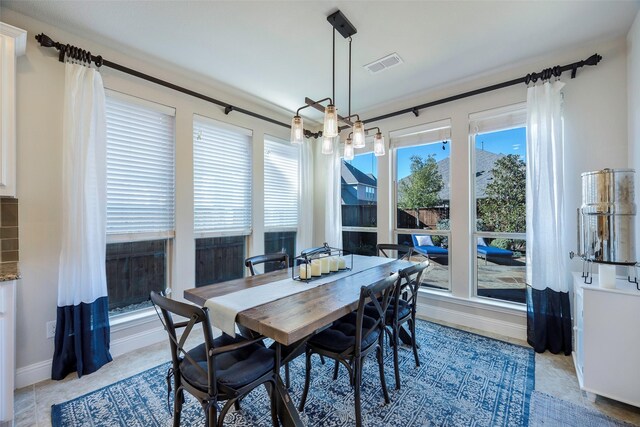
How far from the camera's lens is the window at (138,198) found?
2.50m

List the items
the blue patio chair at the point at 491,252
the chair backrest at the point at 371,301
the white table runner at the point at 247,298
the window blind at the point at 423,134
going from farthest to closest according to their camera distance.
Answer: the window blind at the point at 423,134 < the blue patio chair at the point at 491,252 < the chair backrest at the point at 371,301 < the white table runner at the point at 247,298

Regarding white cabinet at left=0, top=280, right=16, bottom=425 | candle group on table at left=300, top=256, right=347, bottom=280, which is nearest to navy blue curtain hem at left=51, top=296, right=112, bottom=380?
white cabinet at left=0, top=280, right=16, bottom=425

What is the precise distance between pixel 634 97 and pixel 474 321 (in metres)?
2.40

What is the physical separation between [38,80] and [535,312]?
4605mm

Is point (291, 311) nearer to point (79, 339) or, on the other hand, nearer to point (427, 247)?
point (79, 339)

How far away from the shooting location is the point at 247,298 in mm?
1682

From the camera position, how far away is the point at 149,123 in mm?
2721

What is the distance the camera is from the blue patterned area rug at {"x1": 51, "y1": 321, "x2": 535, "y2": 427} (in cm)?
173

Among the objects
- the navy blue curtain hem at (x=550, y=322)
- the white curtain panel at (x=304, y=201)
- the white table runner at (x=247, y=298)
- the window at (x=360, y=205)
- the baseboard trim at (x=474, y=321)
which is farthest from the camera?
the white curtain panel at (x=304, y=201)

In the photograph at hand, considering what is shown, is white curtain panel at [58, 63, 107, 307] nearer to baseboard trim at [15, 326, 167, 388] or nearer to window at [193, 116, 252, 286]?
baseboard trim at [15, 326, 167, 388]

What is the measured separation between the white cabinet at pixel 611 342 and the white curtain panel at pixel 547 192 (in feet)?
1.72

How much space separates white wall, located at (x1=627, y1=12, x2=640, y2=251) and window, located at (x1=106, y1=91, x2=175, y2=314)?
13.0 feet

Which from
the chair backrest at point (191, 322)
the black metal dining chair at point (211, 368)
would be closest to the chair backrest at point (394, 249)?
the black metal dining chair at point (211, 368)

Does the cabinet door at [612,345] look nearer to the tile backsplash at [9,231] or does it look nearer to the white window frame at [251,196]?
the white window frame at [251,196]
